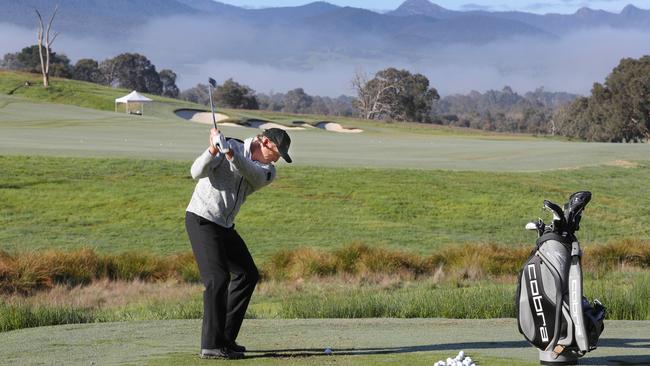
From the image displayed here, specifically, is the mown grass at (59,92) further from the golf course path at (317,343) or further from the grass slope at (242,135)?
the golf course path at (317,343)

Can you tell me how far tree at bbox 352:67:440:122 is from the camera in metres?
142

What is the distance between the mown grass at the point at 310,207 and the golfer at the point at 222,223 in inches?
492

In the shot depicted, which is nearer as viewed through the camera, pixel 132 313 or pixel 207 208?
pixel 207 208

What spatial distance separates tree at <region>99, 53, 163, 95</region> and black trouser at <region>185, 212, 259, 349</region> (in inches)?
6288

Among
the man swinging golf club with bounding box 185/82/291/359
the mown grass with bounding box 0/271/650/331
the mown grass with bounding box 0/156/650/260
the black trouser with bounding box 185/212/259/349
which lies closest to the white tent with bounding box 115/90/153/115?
the mown grass with bounding box 0/156/650/260

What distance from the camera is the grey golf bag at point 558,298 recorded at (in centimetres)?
716

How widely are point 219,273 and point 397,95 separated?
136228mm

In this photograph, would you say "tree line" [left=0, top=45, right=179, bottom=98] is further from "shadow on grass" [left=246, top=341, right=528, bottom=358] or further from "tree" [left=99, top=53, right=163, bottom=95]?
"shadow on grass" [left=246, top=341, right=528, bottom=358]

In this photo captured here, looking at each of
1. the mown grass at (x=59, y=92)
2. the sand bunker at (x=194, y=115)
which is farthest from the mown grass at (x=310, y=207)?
the mown grass at (x=59, y=92)

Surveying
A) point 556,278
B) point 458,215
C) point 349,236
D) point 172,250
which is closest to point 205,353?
point 556,278

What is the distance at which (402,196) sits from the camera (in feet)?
101

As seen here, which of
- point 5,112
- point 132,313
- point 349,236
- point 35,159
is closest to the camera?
point 132,313

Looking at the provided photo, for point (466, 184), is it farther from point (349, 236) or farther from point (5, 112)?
point (5, 112)

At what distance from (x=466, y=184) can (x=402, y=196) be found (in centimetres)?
334
